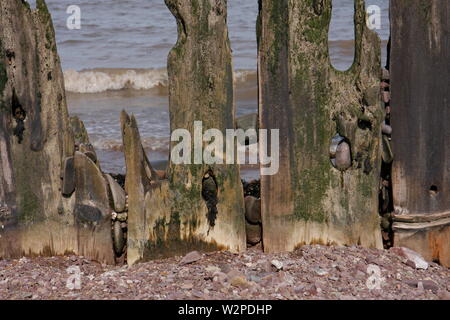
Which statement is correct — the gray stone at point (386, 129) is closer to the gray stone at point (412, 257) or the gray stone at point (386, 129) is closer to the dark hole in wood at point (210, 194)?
the gray stone at point (412, 257)

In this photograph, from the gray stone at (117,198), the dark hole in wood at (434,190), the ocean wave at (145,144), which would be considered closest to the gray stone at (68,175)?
the gray stone at (117,198)

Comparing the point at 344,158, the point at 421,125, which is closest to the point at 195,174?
the point at 344,158

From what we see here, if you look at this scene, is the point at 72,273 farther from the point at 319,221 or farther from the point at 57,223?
the point at 319,221

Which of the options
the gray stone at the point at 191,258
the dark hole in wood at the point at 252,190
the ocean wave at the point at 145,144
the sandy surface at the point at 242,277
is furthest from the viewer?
the ocean wave at the point at 145,144

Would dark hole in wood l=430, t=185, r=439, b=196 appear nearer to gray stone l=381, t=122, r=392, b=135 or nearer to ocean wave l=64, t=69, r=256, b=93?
gray stone l=381, t=122, r=392, b=135

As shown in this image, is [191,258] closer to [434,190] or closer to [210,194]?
[210,194]

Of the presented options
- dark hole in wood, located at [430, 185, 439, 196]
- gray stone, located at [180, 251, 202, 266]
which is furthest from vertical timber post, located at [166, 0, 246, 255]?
dark hole in wood, located at [430, 185, 439, 196]

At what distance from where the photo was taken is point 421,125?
4156mm

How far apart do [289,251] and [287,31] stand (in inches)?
49.9

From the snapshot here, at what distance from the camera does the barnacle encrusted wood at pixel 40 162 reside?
4020mm

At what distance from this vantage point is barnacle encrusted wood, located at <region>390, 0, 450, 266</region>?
161 inches

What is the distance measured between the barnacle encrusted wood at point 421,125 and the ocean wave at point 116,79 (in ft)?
30.8

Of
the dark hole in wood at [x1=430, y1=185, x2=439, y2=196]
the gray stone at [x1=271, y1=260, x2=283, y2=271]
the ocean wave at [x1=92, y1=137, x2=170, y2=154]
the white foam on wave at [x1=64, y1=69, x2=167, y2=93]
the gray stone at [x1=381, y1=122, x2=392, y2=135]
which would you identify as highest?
the gray stone at [x1=381, y1=122, x2=392, y2=135]

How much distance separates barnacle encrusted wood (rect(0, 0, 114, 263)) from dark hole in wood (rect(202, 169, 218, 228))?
581 millimetres
